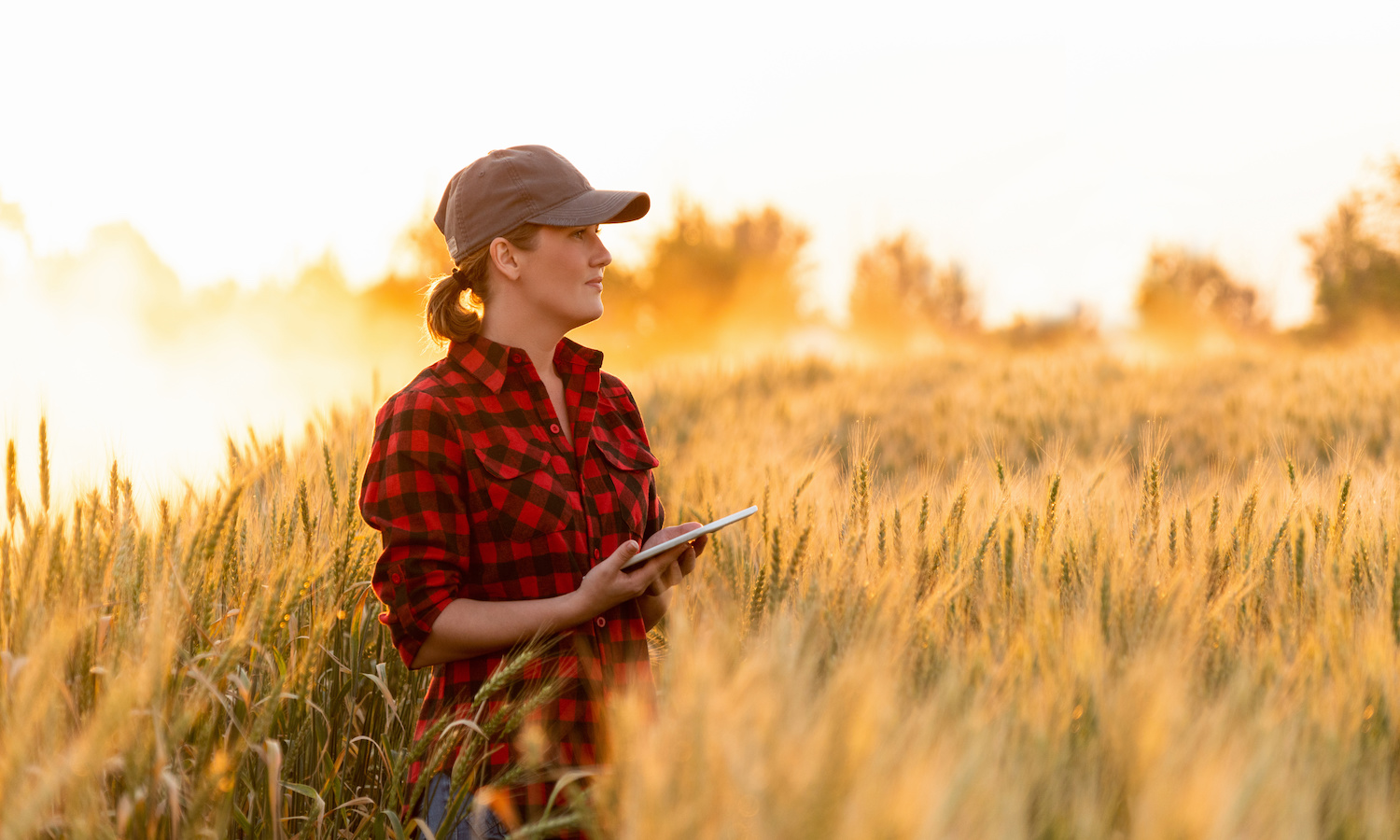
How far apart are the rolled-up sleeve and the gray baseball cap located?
1.34ft

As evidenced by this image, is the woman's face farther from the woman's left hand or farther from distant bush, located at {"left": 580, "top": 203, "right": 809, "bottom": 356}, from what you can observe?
distant bush, located at {"left": 580, "top": 203, "right": 809, "bottom": 356}

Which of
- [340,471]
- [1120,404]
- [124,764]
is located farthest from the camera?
[1120,404]

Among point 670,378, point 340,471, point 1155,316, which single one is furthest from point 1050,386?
point 1155,316

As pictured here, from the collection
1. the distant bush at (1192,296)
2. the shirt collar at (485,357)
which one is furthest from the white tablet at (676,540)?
the distant bush at (1192,296)

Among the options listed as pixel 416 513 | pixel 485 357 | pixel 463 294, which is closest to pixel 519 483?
pixel 416 513

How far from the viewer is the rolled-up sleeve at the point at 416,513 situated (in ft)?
5.77

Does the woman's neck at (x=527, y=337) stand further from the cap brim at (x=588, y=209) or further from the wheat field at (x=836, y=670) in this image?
the wheat field at (x=836, y=670)

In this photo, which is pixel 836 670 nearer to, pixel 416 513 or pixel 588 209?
pixel 416 513

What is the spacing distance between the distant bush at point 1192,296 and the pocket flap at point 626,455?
2325 centimetres

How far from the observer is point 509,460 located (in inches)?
74.7

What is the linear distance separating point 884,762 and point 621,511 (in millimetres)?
1113

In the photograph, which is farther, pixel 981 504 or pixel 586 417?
pixel 981 504

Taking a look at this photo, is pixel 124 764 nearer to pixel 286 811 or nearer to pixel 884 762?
pixel 286 811

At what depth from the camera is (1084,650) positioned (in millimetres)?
1384
